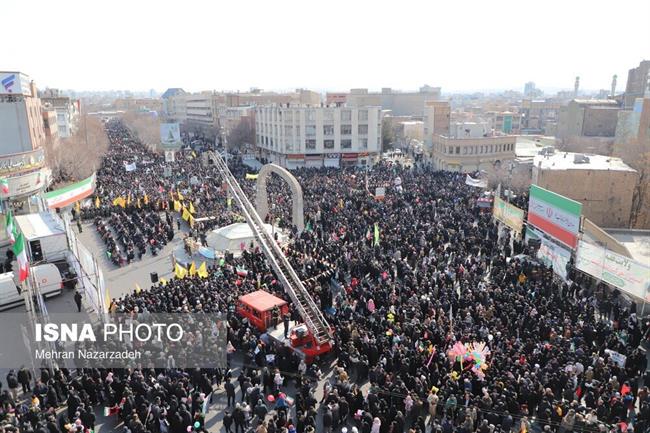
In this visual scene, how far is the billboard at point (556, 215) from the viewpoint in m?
18.9

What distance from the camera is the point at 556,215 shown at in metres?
20.0

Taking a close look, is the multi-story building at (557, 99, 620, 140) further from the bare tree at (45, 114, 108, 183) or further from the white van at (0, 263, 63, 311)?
the white van at (0, 263, 63, 311)

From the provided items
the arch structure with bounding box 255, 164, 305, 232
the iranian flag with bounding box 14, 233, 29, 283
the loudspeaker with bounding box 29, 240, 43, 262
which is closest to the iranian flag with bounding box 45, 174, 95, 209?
the loudspeaker with bounding box 29, 240, 43, 262

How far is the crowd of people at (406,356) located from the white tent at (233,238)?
1.36 meters

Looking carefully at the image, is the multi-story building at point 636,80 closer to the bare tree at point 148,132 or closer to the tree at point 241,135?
the tree at point 241,135

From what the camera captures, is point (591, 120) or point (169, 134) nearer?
point (169, 134)

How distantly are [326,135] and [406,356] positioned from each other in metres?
44.1

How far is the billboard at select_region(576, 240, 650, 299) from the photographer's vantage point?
15.0m

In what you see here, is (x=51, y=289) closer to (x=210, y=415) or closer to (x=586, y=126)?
(x=210, y=415)

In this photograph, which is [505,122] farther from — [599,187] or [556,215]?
[556,215]

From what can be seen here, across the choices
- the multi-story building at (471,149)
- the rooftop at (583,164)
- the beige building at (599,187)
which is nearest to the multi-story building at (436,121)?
the multi-story building at (471,149)

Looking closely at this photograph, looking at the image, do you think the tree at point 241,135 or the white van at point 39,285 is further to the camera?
the tree at point 241,135

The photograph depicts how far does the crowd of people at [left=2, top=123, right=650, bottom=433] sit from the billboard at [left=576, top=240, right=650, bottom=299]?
727mm

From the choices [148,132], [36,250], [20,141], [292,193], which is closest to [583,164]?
[292,193]
